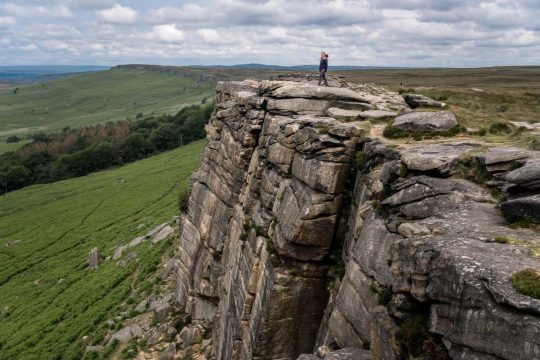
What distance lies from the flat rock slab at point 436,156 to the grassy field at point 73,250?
3416 cm

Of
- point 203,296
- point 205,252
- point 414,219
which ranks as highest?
point 414,219

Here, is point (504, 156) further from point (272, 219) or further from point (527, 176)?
point (272, 219)

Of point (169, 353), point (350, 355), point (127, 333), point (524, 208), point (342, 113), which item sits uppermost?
point (342, 113)

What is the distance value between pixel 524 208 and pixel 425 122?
10.3m

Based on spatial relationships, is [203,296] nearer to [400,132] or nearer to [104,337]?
[104,337]

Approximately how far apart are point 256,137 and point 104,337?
941 inches

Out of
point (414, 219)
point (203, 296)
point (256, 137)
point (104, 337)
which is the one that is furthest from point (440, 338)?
point (104, 337)

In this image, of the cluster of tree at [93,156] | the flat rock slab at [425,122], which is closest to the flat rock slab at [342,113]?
the flat rock slab at [425,122]

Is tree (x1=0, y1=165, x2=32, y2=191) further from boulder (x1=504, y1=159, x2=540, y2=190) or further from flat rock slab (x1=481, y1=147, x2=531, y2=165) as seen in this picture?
boulder (x1=504, y1=159, x2=540, y2=190)

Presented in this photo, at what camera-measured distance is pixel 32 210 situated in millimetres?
121688

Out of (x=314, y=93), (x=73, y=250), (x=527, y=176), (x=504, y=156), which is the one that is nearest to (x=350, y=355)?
(x=527, y=176)

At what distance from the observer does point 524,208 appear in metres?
14.4

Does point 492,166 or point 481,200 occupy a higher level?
point 492,166

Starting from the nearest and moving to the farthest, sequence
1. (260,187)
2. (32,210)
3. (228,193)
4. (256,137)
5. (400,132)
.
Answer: (400,132), (260,187), (256,137), (228,193), (32,210)
